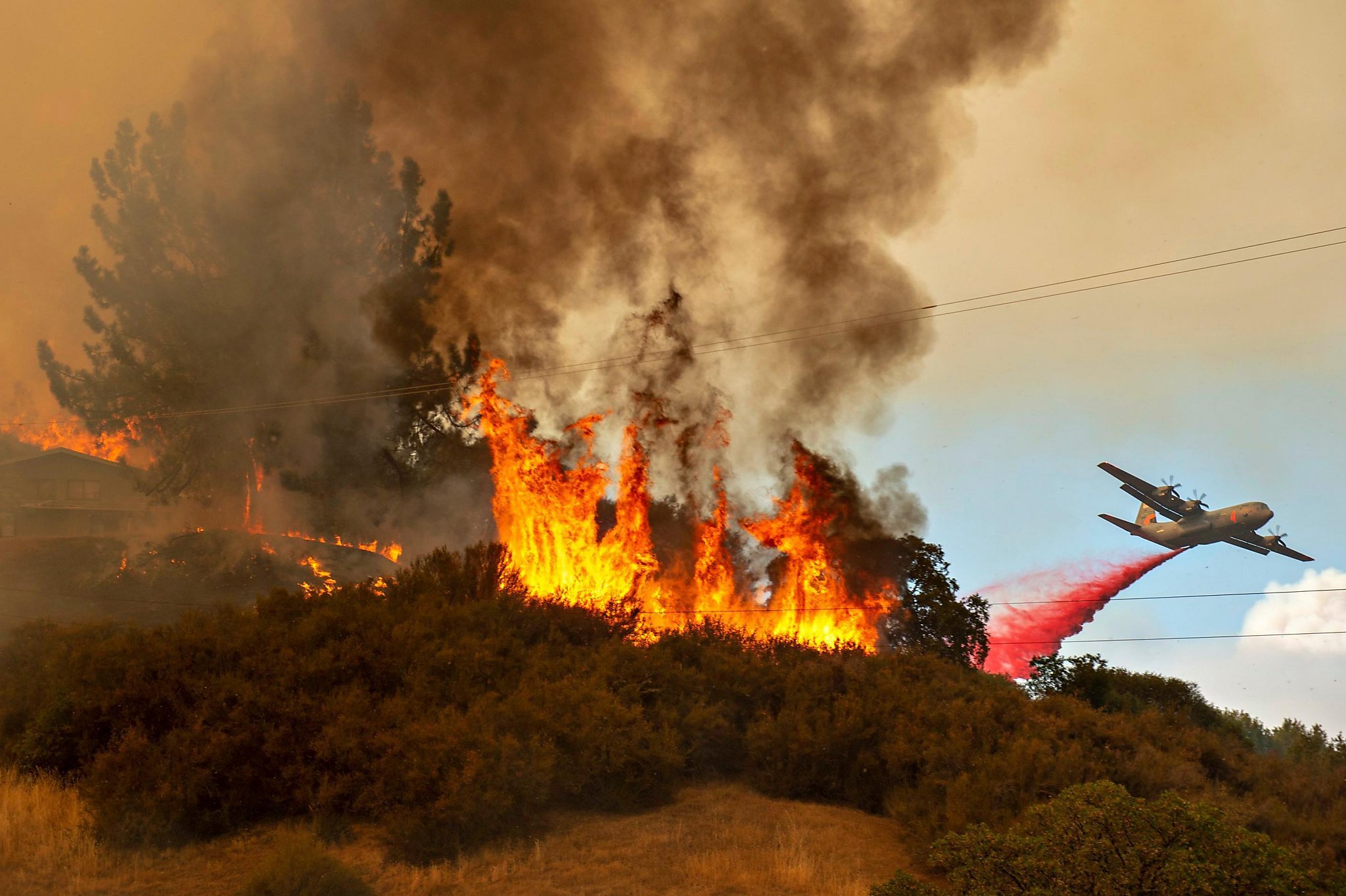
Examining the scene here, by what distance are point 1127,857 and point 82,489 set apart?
6112cm

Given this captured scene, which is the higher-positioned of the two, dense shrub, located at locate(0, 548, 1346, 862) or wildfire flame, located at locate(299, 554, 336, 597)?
wildfire flame, located at locate(299, 554, 336, 597)

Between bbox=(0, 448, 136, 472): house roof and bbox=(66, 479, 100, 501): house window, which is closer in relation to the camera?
bbox=(0, 448, 136, 472): house roof

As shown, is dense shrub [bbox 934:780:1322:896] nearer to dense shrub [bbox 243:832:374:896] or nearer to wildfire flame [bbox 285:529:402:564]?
dense shrub [bbox 243:832:374:896]

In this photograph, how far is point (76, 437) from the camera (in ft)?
184

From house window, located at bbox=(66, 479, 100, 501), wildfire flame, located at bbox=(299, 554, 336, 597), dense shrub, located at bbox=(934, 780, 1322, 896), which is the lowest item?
dense shrub, located at bbox=(934, 780, 1322, 896)

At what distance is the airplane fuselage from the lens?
34.5 m

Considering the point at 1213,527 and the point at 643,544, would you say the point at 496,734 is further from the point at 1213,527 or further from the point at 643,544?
the point at 1213,527

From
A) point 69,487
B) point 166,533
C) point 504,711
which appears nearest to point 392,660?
point 504,711

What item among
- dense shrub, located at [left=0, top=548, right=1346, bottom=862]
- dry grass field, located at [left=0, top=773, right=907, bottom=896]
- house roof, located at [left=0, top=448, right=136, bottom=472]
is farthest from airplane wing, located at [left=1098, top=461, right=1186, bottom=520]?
house roof, located at [left=0, top=448, right=136, bottom=472]

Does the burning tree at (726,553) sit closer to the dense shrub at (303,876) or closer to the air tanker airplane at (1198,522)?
the air tanker airplane at (1198,522)

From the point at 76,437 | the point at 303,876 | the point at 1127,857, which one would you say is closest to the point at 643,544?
the point at 303,876

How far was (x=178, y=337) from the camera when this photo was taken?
4356 centimetres

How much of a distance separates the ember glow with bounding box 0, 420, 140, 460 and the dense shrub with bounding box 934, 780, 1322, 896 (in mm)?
45320

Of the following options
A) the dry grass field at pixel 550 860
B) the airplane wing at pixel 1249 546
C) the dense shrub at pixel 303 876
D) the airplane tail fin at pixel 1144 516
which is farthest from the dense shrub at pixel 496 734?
the airplane tail fin at pixel 1144 516
